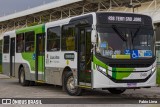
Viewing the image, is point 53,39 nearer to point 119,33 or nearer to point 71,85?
point 71,85

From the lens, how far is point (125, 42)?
45.7ft

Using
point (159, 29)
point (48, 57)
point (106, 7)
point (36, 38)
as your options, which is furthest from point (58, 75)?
point (106, 7)

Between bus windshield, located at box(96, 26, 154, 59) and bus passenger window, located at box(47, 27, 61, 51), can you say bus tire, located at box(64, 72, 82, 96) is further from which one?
bus windshield, located at box(96, 26, 154, 59)

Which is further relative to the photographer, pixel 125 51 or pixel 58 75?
pixel 58 75

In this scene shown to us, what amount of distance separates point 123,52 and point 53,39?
4.15 m

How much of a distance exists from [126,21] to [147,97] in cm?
293

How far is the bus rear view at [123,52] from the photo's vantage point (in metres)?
13.5

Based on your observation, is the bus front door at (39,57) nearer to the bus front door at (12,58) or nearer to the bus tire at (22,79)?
the bus tire at (22,79)

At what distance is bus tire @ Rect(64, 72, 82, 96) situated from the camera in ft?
49.4

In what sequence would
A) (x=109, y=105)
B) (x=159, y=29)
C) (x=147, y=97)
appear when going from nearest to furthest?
1. (x=109, y=105)
2. (x=147, y=97)
3. (x=159, y=29)

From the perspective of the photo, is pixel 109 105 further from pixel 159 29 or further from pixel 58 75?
pixel 159 29

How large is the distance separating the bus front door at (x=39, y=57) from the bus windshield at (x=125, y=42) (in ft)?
16.7

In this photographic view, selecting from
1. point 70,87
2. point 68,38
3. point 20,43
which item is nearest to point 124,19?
point 68,38

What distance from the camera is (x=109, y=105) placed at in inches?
499
